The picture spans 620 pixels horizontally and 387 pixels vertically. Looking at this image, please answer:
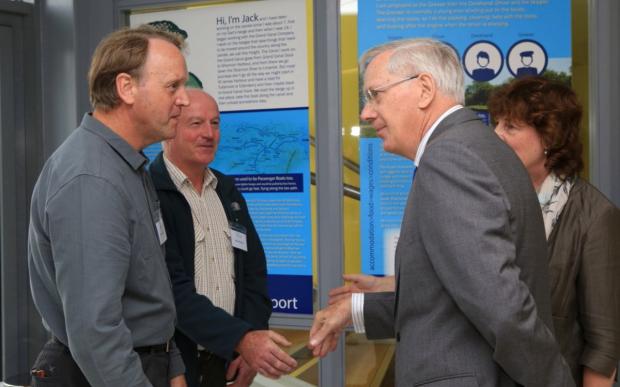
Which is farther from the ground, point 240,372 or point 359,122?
point 359,122

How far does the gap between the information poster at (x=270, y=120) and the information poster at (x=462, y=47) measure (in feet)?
1.15

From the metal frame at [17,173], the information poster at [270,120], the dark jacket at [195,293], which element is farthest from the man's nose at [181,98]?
the metal frame at [17,173]

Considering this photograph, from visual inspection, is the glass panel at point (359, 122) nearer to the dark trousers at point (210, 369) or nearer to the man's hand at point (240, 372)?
the man's hand at point (240, 372)

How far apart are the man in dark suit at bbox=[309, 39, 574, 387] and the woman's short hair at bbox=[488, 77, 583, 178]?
0.65 metres

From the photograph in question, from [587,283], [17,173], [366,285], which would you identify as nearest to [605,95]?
[587,283]

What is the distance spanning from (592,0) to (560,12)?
0.54 ft

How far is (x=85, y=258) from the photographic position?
1976 mm

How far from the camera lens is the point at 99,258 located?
1.98 meters

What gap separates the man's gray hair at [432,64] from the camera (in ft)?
6.86

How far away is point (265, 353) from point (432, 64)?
1364mm

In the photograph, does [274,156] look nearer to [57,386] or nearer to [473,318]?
[57,386]

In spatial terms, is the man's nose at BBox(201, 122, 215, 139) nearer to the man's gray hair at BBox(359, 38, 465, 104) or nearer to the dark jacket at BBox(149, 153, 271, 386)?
the dark jacket at BBox(149, 153, 271, 386)

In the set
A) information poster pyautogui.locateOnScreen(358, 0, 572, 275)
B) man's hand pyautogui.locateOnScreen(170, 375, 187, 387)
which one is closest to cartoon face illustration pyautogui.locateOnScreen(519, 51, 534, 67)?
information poster pyautogui.locateOnScreen(358, 0, 572, 275)

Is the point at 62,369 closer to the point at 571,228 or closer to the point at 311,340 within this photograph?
the point at 311,340
